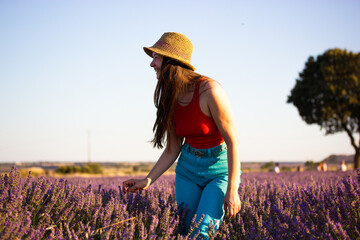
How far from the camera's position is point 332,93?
24.8m

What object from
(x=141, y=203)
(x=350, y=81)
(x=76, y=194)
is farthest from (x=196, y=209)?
(x=350, y=81)

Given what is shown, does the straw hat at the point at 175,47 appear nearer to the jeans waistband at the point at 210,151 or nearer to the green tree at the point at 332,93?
the jeans waistband at the point at 210,151

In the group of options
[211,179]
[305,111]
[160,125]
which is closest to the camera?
[211,179]

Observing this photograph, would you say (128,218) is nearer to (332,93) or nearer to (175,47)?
(175,47)

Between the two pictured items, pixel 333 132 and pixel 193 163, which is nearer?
pixel 193 163

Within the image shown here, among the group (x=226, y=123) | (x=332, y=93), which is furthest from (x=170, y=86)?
(x=332, y=93)

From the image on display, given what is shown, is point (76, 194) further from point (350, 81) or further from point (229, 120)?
point (350, 81)

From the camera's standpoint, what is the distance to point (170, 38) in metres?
2.93

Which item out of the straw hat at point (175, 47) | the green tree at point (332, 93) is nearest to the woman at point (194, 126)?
the straw hat at point (175, 47)

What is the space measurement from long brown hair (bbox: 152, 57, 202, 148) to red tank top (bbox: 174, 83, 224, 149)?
79mm

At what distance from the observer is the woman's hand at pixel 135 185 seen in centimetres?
291

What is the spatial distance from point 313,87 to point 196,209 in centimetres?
2526

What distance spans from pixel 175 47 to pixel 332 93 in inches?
959

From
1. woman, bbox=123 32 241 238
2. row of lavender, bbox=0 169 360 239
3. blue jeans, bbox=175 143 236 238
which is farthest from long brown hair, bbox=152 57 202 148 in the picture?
row of lavender, bbox=0 169 360 239
